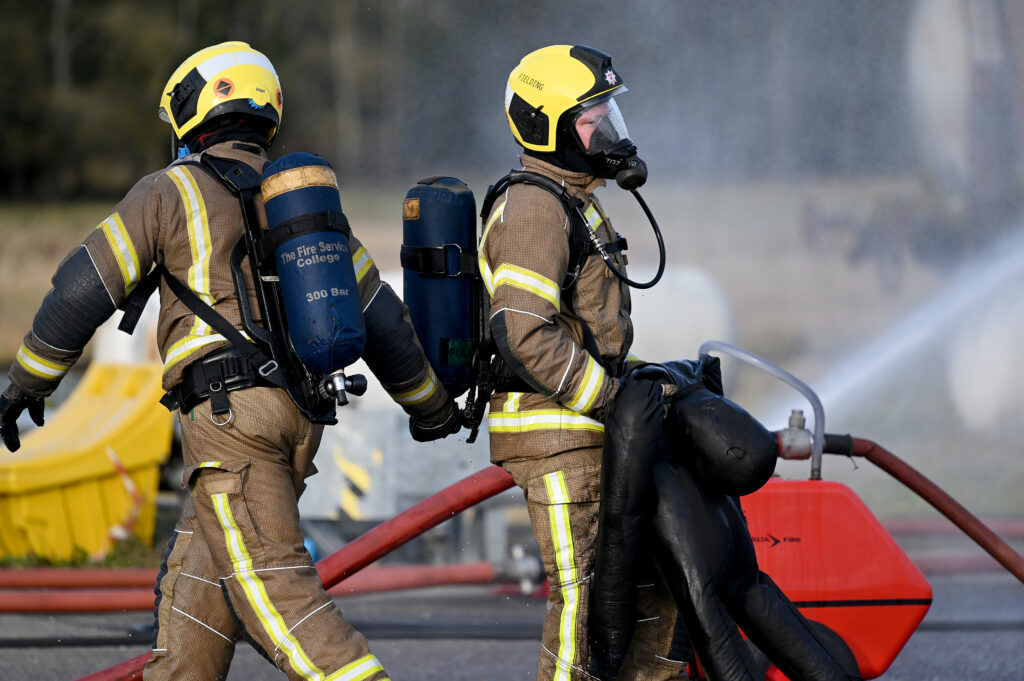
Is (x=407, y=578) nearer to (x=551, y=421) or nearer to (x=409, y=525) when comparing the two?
(x=409, y=525)

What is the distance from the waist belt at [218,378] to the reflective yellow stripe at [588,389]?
703 mm

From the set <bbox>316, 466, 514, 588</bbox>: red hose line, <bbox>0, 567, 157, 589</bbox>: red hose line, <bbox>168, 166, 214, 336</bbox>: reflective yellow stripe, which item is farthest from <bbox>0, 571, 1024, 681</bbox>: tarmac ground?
<bbox>168, 166, 214, 336</bbox>: reflective yellow stripe

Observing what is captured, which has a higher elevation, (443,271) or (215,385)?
(443,271)

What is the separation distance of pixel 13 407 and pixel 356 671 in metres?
1.05

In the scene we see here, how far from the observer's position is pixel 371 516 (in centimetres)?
570

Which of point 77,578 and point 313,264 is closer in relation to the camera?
point 313,264

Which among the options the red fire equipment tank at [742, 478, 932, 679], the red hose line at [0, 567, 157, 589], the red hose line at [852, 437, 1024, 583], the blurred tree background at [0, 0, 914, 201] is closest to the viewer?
the red fire equipment tank at [742, 478, 932, 679]

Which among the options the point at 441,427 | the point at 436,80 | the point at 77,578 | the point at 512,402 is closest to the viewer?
the point at 512,402

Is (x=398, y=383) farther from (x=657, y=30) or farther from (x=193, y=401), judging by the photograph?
(x=657, y=30)

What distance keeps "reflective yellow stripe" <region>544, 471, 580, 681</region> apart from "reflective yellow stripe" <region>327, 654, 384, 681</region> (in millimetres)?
443

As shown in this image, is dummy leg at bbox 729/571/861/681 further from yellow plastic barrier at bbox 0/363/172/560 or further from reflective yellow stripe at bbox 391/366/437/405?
yellow plastic barrier at bbox 0/363/172/560

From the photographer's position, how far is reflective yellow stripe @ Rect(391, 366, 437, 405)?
3.32 metres

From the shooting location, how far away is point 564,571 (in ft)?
10.1

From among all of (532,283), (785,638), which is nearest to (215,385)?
(532,283)
